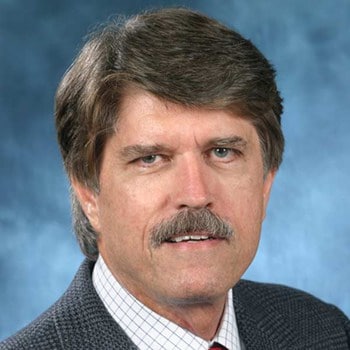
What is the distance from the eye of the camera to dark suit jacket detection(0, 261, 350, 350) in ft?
11.8

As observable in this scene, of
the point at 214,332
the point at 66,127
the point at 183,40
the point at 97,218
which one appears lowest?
the point at 214,332

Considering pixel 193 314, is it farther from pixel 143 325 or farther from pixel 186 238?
pixel 186 238

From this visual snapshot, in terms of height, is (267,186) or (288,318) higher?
(267,186)

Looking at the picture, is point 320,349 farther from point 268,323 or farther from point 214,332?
point 214,332

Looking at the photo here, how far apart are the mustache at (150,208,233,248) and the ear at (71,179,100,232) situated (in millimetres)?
335

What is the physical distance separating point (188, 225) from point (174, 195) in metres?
0.11

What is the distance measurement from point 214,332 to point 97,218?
57cm

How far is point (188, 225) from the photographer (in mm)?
3449

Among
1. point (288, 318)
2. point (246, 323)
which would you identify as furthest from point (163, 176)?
point (288, 318)

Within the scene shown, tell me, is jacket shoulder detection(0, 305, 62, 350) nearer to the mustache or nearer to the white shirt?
the white shirt

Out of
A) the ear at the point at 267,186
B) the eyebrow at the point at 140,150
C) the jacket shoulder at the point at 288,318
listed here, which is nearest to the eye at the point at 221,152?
the eyebrow at the point at 140,150

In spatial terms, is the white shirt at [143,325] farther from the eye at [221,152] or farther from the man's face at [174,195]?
the eye at [221,152]

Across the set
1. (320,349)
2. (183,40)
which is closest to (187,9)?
(183,40)

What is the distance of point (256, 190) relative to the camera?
369cm
